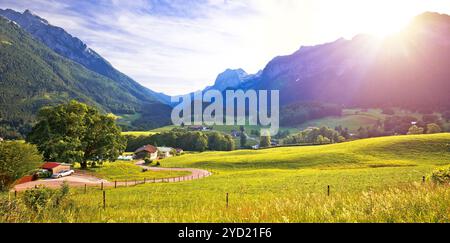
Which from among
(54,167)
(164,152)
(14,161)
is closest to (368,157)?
(14,161)

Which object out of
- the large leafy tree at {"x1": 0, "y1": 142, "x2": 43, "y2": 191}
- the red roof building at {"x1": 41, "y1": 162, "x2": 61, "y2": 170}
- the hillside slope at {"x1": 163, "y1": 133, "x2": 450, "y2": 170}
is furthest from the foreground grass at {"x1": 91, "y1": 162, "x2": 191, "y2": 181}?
the large leafy tree at {"x1": 0, "y1": 142, "x2": 43, "y2": 191}

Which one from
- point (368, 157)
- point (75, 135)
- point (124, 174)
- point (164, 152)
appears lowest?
point (164, 152)

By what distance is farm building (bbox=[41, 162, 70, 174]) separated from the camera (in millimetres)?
73000

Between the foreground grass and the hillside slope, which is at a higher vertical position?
the hillside slope

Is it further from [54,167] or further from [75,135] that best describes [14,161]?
[54,167]

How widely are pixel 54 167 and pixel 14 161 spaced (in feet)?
83.6

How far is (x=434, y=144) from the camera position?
77938 mm

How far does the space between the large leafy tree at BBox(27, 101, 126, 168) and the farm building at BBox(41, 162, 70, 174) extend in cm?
359

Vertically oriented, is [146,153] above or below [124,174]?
below

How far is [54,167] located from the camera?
7356 centimetres

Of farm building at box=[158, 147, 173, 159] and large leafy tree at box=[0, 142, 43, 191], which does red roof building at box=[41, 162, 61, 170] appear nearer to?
large leafy tree at box=[0, 142, 43, 191]
